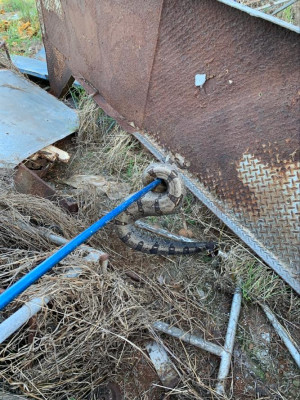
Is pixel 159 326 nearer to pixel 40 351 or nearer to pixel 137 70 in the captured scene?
pixel 40 351

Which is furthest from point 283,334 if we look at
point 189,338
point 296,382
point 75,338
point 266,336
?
point 75,338

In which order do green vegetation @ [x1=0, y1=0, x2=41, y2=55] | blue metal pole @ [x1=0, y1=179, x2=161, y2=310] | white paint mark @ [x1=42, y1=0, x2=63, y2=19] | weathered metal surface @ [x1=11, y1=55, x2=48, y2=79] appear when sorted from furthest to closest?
green vegetation @ [x1=0, y1=0, x2=41, y2=55] → weathered metal surface @ [x1=11, y1=55, x2=48, y2=79] → white paint mark @ [x1=42, y1=0, x2=63, y2=19] → blue metal pole @ [x1=0, y1=179, x2=161, y2=310]

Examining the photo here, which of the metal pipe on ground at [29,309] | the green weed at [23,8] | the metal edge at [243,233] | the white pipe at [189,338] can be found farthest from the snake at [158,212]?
the green weed at [23,8]

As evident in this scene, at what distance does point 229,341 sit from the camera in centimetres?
217

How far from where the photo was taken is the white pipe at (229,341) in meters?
2.01

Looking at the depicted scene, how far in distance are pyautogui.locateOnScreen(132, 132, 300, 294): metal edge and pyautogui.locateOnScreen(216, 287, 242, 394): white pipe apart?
0.96ft

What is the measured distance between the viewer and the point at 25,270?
6.91 ft

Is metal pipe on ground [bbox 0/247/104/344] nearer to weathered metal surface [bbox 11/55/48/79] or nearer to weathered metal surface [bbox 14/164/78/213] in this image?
weathered metal surface [bbox 14/164/78/213]

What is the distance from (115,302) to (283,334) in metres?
1.07

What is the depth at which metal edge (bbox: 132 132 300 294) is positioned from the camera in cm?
236

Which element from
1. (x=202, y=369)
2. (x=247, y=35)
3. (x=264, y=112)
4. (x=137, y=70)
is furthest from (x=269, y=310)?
(x=137, y=70)

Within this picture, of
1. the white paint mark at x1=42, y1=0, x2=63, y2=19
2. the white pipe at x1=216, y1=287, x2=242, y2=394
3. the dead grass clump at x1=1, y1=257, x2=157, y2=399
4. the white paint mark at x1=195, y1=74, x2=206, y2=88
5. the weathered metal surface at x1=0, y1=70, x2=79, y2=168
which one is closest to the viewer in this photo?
the dead grass clump at x1=1, y1=257, x2=157, y2=399

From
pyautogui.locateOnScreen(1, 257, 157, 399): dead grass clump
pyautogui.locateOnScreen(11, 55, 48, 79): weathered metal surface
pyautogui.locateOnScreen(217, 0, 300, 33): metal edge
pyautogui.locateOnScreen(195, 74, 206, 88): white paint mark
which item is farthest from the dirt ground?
pyautogui.locateOnScreen(11, 55, 48, 79): weathered metal surface

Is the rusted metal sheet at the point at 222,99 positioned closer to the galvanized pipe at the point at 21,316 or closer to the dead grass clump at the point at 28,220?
the dead grass clump at the point at 28,220
